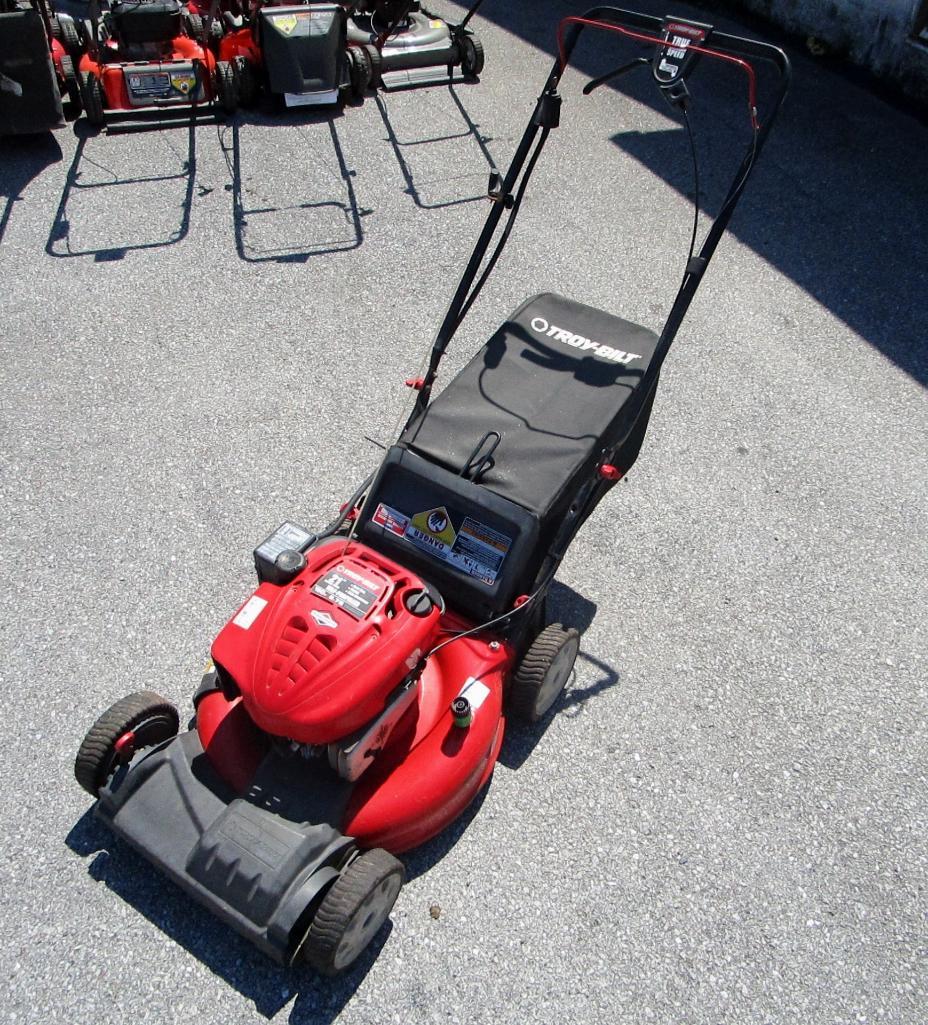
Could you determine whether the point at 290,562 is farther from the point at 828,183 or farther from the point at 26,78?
the point at 828,183

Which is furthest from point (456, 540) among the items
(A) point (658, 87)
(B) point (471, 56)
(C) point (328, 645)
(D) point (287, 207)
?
(B) point (471, 56)

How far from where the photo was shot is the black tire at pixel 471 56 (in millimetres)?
8172

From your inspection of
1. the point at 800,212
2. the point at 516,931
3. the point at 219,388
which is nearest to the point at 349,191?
the point at 219,388

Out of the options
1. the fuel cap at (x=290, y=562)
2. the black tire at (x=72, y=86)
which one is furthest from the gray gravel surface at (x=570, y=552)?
the fuel cap at (x=290, y=562)

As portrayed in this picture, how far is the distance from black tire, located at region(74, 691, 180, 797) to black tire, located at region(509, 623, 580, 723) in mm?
1191

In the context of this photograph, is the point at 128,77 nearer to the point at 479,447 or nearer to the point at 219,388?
the point at 219,388

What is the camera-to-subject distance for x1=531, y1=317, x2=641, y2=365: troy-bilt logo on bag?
3754 mm

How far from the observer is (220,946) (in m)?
2.91

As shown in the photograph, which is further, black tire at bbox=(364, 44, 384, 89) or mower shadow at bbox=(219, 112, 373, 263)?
black tire at bbox=(364, 44, 384, 89)

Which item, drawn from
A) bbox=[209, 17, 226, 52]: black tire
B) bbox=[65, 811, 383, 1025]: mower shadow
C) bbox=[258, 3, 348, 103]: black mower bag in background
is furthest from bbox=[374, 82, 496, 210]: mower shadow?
bbox=[65, 811, 383, 1025]: mower shadow

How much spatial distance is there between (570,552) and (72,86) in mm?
5582

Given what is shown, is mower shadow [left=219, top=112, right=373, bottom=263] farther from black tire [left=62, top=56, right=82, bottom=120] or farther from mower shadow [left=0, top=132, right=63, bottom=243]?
mower shadow [left=0, top=132, right=63, bottom=243]

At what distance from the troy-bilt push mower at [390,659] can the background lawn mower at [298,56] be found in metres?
4.37

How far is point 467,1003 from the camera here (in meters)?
2.87
